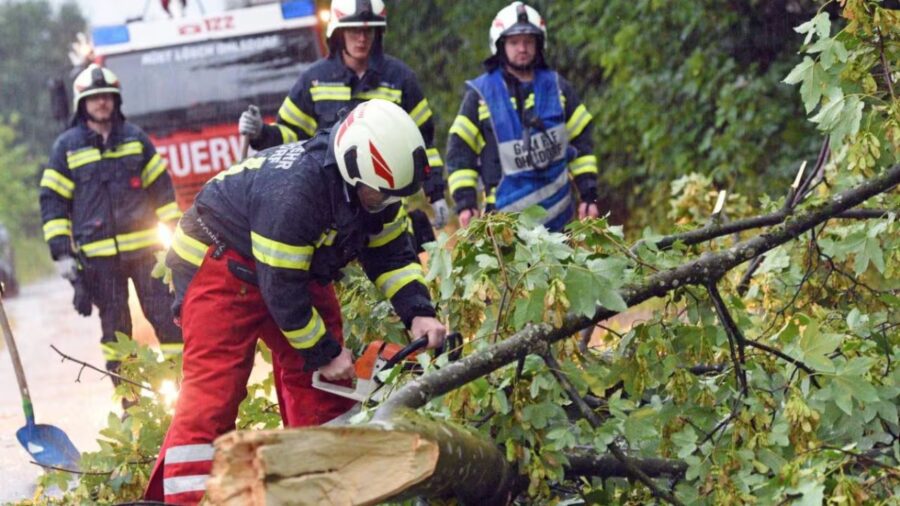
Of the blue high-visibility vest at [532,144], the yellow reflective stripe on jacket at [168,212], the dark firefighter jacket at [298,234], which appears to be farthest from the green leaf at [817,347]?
the yellow reflective stripe on jacket at [168,212]

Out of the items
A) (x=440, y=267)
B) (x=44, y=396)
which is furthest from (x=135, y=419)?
(x=44, y=396)

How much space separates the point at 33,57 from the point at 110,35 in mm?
35938

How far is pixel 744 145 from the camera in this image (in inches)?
386

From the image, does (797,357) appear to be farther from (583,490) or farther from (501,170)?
(501,170)

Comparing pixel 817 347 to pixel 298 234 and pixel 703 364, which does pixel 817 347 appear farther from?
pixel 298 234

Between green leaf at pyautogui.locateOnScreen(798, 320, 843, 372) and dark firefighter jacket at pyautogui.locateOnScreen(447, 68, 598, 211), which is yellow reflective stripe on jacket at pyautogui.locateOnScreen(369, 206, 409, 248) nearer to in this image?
green leaf at pyautogui.locateOnScreen(798, 320, 843, 372)

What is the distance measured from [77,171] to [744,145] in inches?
171

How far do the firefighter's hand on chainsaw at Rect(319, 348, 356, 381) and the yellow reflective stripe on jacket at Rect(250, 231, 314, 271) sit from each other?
0.35 m

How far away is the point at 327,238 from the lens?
4.57 metres

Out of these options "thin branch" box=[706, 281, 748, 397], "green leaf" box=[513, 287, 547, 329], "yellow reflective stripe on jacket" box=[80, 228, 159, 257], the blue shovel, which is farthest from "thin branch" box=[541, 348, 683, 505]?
"yellow reflective stripe on jacket" box=[80, 228, 159, 257]

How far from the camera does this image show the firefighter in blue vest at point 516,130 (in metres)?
7.04

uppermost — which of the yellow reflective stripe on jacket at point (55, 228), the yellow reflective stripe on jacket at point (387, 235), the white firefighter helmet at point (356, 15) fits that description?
the white firefighter helmet at point (356, 15)

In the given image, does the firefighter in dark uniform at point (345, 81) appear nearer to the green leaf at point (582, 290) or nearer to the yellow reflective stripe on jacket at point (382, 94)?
the yellow reflective stripe on jacket at point (382, 94)

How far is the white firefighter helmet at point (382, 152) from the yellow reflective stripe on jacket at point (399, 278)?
52cm
